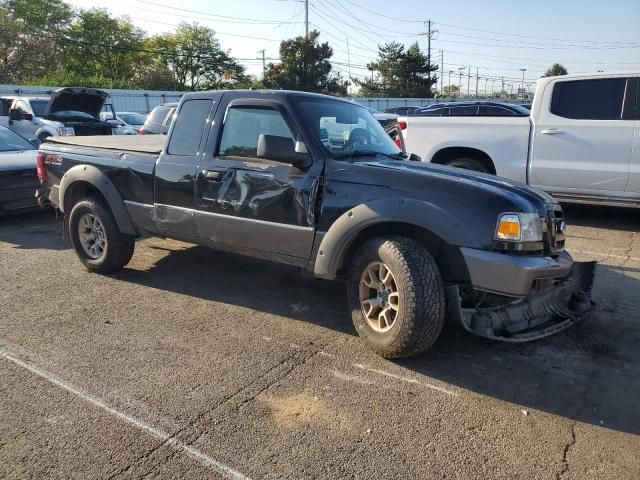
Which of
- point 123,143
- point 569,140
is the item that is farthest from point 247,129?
point 569,140

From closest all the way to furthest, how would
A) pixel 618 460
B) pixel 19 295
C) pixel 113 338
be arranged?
pixel 618 460 < pixel 113 338 < pixel 19 295

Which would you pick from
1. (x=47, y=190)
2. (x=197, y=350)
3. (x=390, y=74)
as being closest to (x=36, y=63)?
(x=390, y=74)

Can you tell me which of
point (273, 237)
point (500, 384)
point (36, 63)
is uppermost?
point (36, 63)

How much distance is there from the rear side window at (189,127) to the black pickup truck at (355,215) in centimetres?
1

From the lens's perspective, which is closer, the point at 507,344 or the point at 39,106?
the point at 507,344

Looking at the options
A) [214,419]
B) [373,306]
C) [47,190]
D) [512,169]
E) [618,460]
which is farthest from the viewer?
[512,169]

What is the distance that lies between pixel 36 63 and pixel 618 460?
190 feet

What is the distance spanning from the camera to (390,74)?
67375 mm

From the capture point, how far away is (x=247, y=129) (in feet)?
14.9

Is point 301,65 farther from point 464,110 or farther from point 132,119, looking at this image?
point 464,110

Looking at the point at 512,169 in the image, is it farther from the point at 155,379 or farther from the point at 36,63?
the point at 36,63

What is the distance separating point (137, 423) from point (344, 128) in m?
2.76

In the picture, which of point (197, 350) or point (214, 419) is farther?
point (197, 350)

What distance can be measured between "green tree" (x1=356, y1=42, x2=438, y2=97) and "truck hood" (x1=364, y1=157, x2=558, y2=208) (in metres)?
64.4
